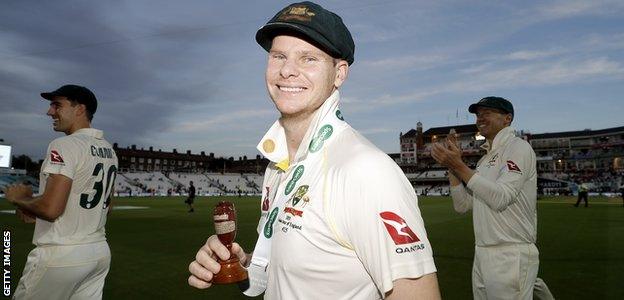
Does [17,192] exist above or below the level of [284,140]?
below

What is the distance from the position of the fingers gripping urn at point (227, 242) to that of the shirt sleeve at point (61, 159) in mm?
2868

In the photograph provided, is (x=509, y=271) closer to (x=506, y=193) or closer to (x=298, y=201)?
(x=506, y=193)

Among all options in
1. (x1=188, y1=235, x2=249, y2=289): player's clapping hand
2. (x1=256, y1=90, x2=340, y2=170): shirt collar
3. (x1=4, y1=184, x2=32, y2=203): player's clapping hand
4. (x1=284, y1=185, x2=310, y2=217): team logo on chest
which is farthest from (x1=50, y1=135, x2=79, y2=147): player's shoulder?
(x1=284, y1=185, x2=310, y2=217): team logo on chest

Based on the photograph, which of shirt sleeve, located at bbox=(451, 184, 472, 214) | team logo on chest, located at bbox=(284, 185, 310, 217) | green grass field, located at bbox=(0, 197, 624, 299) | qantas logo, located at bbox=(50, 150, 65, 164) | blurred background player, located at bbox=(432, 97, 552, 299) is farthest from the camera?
green grass field, located at bbox=(0, 197, 624, 299)

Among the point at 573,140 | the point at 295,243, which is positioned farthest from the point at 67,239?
the point at 573,140

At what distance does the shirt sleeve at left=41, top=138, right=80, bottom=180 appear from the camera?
3.91 m

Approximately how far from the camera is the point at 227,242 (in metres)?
1.87

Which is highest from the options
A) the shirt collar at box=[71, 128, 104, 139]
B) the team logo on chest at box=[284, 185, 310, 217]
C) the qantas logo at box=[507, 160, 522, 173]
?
the shirt collar at box=[71, 128, 104, 139]

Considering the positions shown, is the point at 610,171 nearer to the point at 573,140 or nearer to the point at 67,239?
the point at 573,140

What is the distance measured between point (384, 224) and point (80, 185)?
3894 mm

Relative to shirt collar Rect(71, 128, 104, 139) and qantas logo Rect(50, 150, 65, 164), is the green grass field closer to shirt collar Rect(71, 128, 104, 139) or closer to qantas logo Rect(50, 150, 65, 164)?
shirt collar Rect(71, 128, 104, 139)

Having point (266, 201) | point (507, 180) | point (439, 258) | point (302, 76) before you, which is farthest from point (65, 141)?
point (439, 258)

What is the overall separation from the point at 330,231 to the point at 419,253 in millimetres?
343

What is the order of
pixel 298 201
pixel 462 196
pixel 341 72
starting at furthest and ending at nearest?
pixel 462 196 < pixel 341 72 < pixel 298 201
